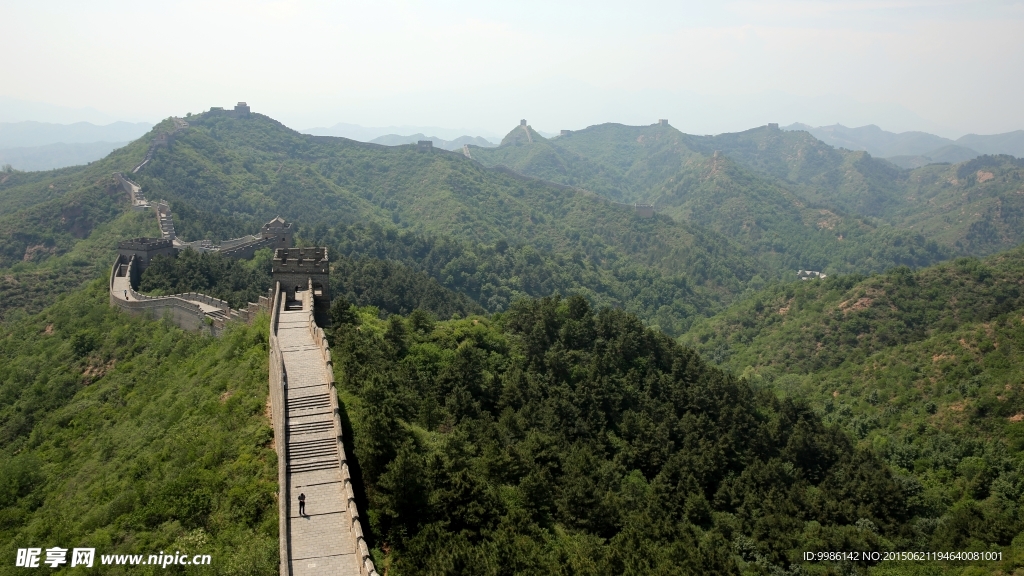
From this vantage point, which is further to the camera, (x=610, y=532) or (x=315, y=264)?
(x=315, y=264)

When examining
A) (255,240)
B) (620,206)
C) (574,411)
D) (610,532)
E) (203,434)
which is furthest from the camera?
(620,206)

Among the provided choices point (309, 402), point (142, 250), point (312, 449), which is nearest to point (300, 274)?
point (309, 402)

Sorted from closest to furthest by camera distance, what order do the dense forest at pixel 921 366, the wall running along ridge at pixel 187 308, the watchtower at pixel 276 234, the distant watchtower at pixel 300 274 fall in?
1. the distant watchtower at pixel 300 274
2. the wall running along ridge at pixel 187 308
3. the dense forest at pixel 921 366
4. the watchtower at pixel 276 234

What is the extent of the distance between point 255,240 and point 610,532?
55.9m

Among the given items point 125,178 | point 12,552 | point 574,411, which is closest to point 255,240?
point 125,178

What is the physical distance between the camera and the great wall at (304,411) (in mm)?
19281

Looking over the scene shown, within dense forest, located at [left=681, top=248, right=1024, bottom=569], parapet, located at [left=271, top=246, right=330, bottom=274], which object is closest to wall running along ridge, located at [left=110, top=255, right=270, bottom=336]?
parapet, located at [left=271, top=246, right=330, bottom=274]

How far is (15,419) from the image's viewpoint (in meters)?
39.6

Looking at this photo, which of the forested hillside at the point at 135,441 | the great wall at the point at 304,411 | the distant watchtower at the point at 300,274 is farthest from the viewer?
the distant watchtower at the point at 300,274

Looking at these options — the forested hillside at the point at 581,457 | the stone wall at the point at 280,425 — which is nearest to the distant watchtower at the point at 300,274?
the forested hillside at the point at 581,457

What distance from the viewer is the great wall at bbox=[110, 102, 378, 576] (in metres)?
19.3

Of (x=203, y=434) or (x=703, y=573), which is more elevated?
(x=203, y=434)

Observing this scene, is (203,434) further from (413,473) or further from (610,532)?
(610,532)

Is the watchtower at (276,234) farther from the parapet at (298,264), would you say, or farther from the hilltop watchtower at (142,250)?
the parapet at (298,264)
